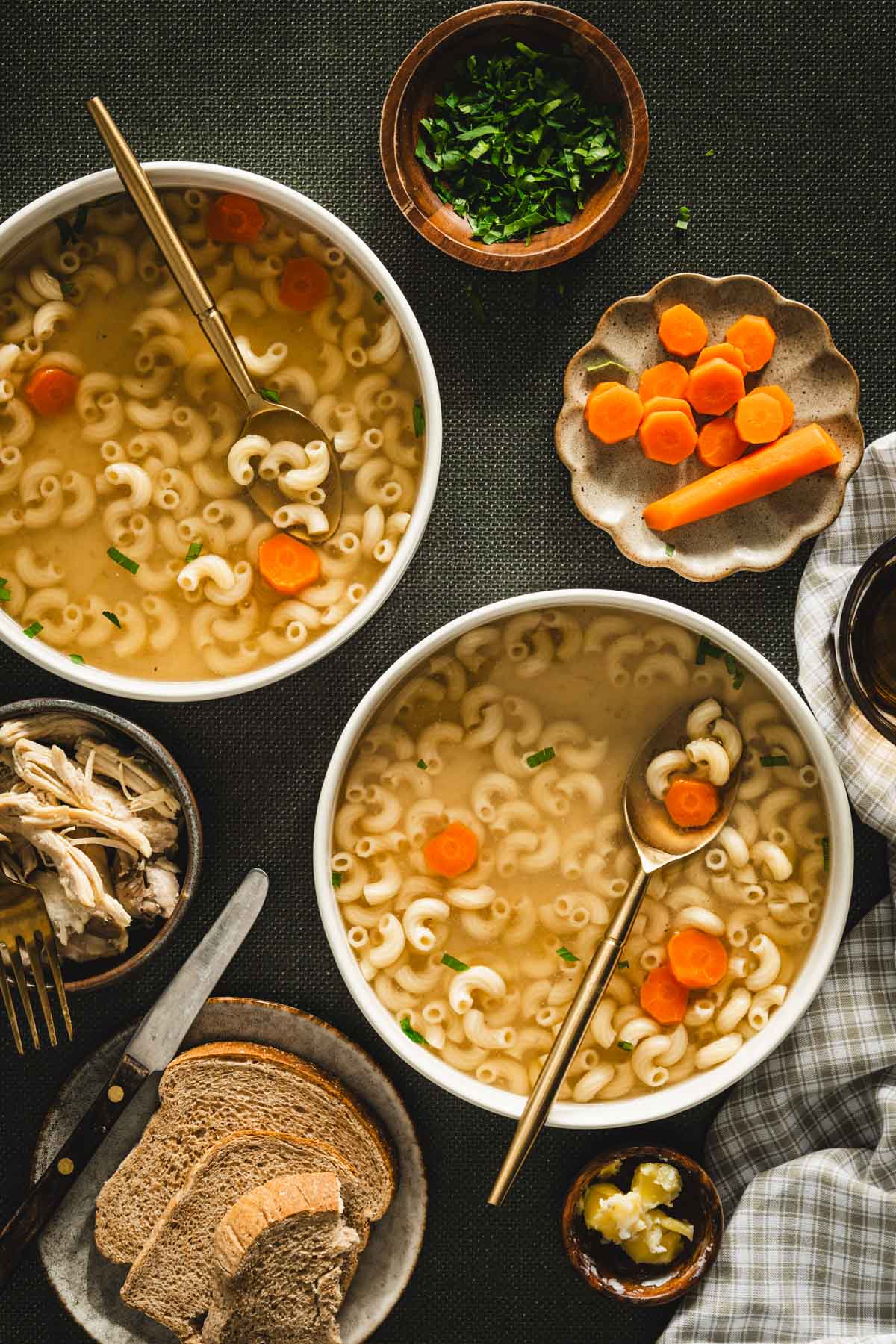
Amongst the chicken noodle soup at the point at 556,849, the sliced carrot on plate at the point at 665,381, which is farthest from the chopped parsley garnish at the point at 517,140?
the chicken noodle soup at the point at 556,849

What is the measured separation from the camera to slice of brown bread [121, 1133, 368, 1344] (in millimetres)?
2855

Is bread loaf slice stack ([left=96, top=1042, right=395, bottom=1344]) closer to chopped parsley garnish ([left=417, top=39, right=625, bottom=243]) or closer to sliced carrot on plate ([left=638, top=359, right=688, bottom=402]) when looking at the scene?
sliced carrot on plate ([left=638, top=359, right=688, bottom=402])

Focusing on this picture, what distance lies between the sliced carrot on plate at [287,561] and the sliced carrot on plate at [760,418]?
3.91ft

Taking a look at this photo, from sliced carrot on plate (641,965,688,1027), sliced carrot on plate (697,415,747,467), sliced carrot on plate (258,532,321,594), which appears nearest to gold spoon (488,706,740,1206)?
sliced carrot on plate (641,965,688,1027)

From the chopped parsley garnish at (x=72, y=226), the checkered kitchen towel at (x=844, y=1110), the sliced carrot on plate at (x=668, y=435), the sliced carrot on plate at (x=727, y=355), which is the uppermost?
the chopped parsley garnish at (x=72, y=226)

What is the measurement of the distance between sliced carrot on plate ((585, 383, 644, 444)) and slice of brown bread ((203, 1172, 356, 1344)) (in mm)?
2130

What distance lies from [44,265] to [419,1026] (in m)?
2.20

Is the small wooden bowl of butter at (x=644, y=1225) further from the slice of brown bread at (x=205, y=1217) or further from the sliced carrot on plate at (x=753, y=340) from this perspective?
the sliced carrot on plate at (x=753, y=340)

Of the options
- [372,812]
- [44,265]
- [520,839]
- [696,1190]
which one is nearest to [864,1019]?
[696,1190]

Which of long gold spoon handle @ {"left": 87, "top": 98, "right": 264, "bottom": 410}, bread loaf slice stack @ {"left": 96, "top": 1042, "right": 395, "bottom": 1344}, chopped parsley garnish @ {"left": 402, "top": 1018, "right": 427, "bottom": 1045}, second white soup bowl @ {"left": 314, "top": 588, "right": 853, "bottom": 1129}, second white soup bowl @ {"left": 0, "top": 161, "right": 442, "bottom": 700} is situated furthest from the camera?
bread loaf slice stack @ {"left": 96, "top": 1042, "right": 395, "bottom": 1344}

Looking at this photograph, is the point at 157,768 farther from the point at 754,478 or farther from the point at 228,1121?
the point at 754,478

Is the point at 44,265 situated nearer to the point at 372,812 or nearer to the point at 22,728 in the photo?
the point at 22,728

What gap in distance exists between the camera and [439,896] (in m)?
2.79

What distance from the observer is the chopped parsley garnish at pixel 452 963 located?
2.78 metres
